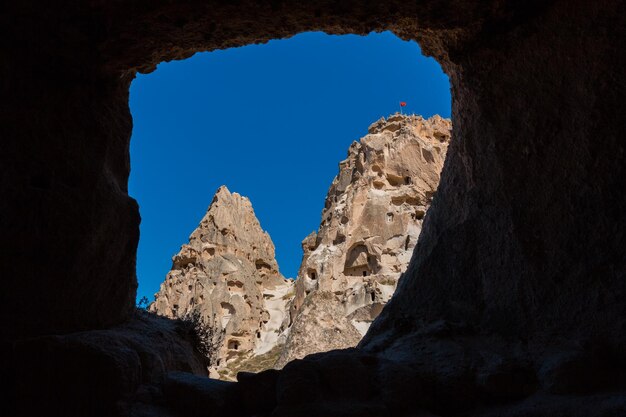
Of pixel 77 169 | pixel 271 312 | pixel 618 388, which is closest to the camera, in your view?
pixel 618 388

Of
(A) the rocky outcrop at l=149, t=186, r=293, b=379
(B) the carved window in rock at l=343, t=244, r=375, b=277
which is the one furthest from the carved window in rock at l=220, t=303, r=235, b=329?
(B) the carved window in rock at l=343, t=244, r=375, b=277

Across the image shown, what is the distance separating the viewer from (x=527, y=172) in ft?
14.6

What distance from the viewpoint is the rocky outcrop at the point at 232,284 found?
3512 centimetres

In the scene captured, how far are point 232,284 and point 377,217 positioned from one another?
1457 centimetres

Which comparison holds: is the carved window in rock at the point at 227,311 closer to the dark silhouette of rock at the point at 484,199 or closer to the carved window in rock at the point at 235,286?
the carved window in rock at the point at 235,286

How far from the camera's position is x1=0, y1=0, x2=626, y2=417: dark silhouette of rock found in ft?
11.9

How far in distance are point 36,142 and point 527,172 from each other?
4.49m

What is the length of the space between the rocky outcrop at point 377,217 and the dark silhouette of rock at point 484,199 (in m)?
22.1

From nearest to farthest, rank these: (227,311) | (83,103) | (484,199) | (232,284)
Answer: (83,103) → (484,199) → (227,311) → (232,284)

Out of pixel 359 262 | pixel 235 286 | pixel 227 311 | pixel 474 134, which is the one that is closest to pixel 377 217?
pixel 359 262

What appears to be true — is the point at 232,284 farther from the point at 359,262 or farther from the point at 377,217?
the point at 377,217

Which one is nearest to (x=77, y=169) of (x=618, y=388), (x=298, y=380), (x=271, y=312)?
(x=298, y=380)

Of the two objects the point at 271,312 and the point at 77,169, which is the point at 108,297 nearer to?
the point at 77,169

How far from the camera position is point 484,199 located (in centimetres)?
504
